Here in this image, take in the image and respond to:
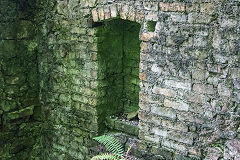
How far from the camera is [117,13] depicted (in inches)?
123

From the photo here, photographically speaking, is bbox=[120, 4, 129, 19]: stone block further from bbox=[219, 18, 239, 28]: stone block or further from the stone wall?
the stone wall

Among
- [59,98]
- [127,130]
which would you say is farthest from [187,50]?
[59,98]

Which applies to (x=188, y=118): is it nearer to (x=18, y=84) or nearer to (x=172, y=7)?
(x=172, y=7)

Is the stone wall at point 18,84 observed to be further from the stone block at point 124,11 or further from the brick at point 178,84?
the brick at point 178,84

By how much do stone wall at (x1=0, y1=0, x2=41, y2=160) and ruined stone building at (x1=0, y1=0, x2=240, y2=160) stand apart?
1 centimetres

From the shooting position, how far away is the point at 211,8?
2543mm

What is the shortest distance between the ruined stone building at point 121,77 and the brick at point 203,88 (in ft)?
0.03

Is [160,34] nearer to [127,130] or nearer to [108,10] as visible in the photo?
[108,10]

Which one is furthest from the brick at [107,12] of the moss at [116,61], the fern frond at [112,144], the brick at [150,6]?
the fern frond at [112,144]

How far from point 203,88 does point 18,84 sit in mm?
2686

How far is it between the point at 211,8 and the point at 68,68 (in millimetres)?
2102

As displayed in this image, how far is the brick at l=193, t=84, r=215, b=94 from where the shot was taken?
8.88 feet

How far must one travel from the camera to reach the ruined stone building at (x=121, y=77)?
2.66 m

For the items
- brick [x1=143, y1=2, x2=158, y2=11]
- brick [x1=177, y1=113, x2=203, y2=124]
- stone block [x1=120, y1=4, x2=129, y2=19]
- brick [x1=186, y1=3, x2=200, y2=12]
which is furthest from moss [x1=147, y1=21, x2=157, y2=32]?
brick [x1=177, y1=113, x2=203, y2=124]
